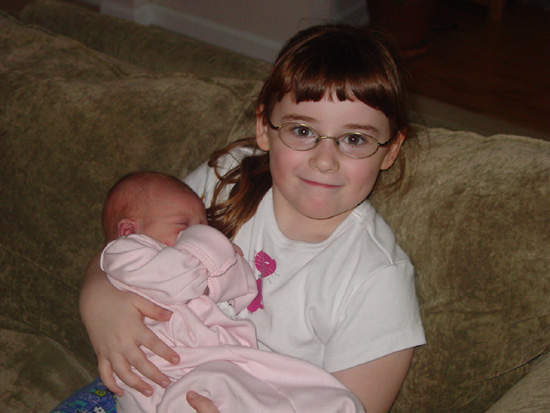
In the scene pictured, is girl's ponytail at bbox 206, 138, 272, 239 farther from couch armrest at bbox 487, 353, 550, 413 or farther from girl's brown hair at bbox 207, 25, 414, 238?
couch armrest at bbox 487, 353, 550, 413

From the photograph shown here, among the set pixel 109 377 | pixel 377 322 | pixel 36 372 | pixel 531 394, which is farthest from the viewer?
pixel 36 372

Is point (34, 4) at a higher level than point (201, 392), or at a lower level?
higher

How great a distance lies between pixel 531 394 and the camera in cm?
126

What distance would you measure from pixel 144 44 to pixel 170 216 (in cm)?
107

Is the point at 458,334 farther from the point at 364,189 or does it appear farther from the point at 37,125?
the point at 37,125

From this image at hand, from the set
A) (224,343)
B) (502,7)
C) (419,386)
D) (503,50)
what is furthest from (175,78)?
(502,7)

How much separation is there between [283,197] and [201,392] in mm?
580

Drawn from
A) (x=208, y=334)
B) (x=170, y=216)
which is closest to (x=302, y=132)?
(x=170, y=216)

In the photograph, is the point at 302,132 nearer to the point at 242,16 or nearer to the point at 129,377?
the point at 129,377

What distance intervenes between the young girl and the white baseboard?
3.41 metres

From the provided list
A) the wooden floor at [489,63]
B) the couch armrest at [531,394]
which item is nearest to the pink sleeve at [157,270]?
the couch armrest at [531,394]

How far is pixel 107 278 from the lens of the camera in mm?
1601

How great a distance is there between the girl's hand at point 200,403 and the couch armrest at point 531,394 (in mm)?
601

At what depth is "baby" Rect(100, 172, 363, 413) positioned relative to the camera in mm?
1331
